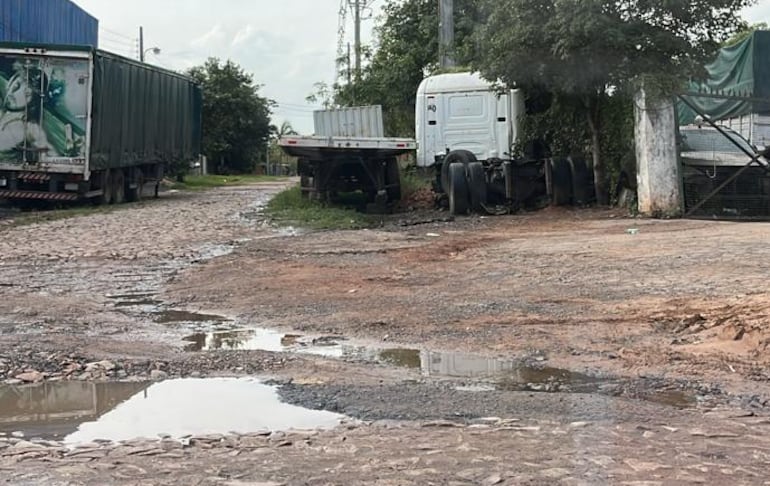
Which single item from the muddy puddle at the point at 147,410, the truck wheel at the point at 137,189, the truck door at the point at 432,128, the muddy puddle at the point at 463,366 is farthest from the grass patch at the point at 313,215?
the muddy puddle at the point at 147,410

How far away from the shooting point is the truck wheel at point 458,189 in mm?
18062

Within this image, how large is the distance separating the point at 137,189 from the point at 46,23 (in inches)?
419

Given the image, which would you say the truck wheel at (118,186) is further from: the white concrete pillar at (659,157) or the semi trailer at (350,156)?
the white concrete pillar at (659,157)

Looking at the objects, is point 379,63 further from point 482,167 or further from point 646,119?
point 646,119

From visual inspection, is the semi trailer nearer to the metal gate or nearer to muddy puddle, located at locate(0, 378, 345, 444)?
the metal gate

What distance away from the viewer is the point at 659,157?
15719 mm

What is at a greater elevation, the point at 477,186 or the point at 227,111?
the point at 227,111

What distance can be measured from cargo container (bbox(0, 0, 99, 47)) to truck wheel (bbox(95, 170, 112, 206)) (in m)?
7.76

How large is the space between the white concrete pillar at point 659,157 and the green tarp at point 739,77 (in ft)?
11.6

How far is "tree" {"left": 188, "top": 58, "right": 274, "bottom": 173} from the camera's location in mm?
57875

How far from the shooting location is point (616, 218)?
54.1 feet

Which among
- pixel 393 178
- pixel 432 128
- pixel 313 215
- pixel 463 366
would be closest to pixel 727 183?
pixel 432 128

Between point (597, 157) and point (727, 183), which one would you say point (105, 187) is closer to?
point (597, 157)

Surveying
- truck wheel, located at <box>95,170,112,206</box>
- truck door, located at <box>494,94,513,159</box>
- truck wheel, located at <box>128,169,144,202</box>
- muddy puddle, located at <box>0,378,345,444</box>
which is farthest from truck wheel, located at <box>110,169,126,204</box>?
muddy puddle, located at <box>0,378,345,444</box>
